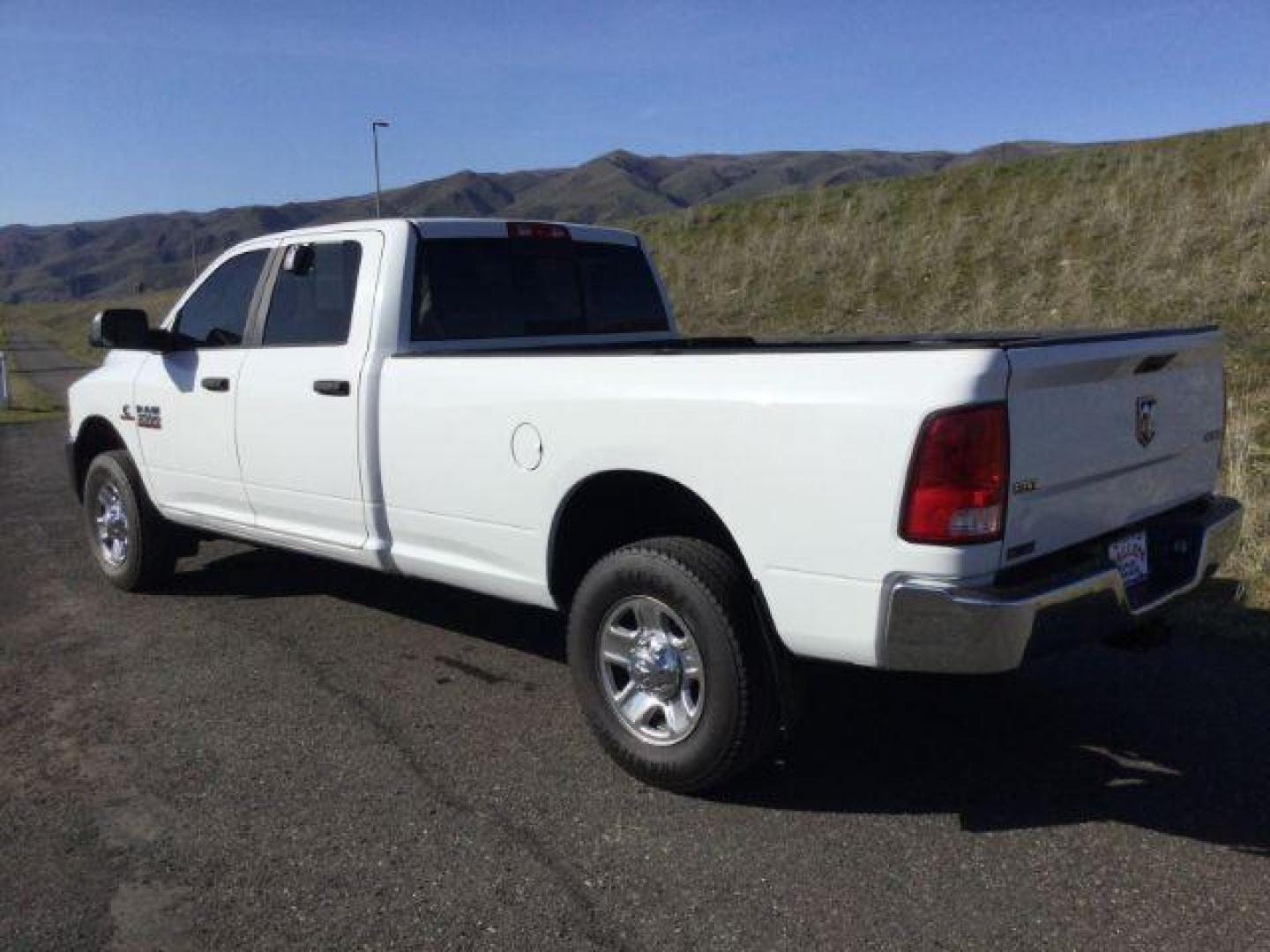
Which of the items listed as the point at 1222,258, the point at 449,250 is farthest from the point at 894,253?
the point at 449,250

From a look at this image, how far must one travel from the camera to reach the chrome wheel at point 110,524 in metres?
6.58

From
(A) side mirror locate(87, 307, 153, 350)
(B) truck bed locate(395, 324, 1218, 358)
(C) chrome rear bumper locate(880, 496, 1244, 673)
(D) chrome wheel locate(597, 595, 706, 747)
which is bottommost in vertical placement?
(D) chrome wheel locate(597, 595, 706, 747)

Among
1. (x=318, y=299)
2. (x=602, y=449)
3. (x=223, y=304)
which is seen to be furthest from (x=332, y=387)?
(x=602, y=449)

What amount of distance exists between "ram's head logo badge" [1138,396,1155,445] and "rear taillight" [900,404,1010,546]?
0.82 m

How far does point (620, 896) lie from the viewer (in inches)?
125

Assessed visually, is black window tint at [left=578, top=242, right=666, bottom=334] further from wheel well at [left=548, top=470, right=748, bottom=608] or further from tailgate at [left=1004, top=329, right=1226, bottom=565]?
tailgate at [left=1004, top=329, right=1226, bottom=565]

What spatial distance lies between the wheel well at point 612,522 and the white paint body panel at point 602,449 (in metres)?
0.06

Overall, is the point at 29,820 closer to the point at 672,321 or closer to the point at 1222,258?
the point at 672,321

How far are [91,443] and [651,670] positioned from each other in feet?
15.3

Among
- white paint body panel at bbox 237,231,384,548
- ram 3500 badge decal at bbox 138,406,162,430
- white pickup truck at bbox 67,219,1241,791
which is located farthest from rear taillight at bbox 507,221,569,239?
ram 3500 badge decal at bbox 138,406,162,430

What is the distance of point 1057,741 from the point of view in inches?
167

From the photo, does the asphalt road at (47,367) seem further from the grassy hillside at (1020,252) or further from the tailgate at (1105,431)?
the tailgate at (1105,431)

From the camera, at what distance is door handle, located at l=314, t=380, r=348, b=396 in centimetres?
483

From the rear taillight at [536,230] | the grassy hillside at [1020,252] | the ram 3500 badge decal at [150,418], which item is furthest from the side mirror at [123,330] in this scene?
the grassy hillside at [1020,252]
